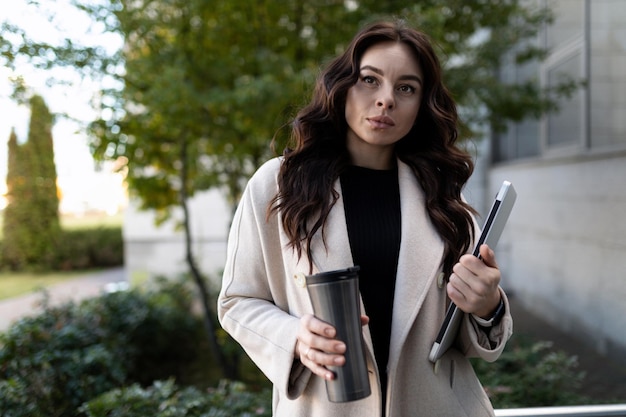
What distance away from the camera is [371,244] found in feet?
5.04

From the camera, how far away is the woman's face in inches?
59.7

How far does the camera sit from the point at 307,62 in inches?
202

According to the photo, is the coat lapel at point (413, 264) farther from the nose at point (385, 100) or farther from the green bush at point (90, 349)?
the green bush at point (90, 349)

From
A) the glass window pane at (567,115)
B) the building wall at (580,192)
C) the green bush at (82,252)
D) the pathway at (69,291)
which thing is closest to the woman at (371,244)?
the building wall at (580,192)

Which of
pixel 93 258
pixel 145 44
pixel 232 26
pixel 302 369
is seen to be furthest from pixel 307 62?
pixel 93 258

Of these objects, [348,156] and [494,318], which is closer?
[494,318]

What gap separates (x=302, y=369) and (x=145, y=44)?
4.21 m

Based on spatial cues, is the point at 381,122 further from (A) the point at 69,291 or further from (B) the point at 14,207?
(B) the point at 14,207

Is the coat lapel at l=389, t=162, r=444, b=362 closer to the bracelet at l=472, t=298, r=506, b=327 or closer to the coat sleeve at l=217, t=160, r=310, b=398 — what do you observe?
the bracelet at l=472, t=298, r=506, b=327

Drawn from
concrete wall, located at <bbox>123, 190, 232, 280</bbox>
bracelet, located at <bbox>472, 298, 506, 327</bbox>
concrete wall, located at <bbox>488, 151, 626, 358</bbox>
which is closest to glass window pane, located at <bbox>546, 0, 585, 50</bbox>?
concrete wall, located at <bbox>488, 151, 626, 358</bbox>

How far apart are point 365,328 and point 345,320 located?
0.26 metres

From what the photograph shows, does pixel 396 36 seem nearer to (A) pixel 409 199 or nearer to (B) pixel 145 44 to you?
(A) pixel 409 199

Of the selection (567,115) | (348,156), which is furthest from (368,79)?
(567,115)

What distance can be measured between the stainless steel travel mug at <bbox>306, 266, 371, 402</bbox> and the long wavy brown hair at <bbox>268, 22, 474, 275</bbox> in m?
0.32
